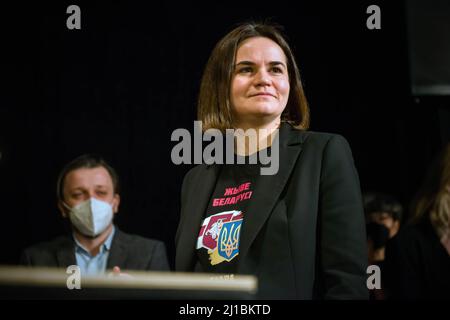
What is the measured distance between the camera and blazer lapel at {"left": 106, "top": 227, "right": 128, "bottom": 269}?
7.88ft

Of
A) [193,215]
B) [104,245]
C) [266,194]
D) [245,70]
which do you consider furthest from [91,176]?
[266,194]

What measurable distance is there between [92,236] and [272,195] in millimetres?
1148

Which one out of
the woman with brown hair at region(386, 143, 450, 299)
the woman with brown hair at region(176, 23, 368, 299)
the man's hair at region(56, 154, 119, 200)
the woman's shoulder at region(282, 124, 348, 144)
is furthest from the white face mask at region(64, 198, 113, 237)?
the woman with brown hair at region(386, 143, 450, 299)

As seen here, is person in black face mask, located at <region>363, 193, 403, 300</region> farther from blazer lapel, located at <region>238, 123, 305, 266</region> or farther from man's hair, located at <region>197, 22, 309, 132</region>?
blazer lapel, located at <region>238, 123, 305, 266</region>

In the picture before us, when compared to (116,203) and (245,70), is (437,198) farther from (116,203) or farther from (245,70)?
(116,203)

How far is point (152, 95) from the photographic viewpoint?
2637 millimetres

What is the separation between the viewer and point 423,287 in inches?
72.2

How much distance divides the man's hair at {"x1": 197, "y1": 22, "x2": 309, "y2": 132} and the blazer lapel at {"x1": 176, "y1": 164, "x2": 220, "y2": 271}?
6.6 inches

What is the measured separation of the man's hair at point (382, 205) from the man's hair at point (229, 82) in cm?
77

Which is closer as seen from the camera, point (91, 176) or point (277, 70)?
point (277, 70)

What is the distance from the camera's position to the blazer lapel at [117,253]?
7.88ft

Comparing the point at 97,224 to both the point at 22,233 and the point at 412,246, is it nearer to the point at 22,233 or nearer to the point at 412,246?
the point at 22,233

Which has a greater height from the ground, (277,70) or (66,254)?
(277,70)

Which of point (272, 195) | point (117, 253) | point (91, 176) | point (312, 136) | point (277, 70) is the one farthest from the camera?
point (91, 176)
